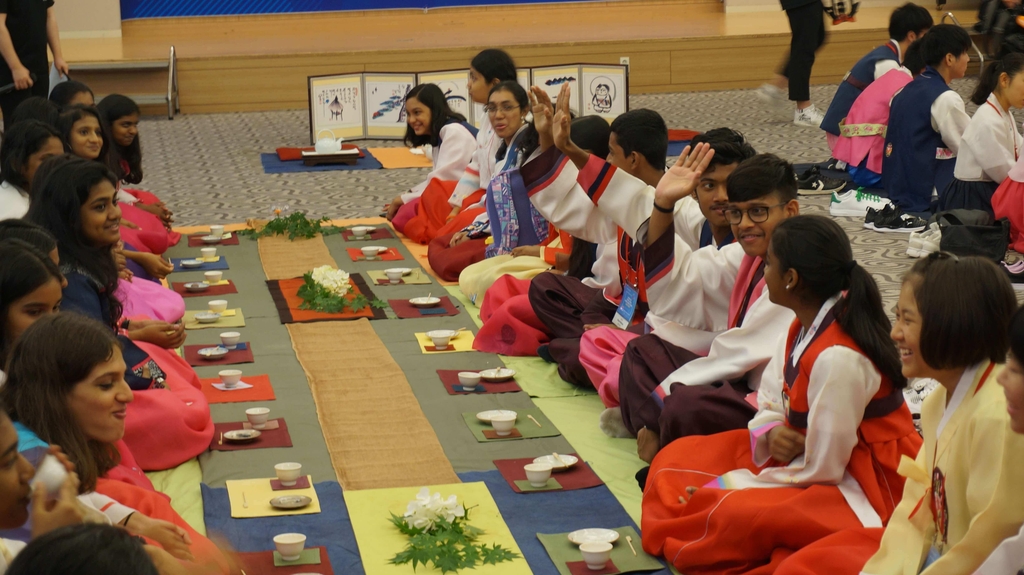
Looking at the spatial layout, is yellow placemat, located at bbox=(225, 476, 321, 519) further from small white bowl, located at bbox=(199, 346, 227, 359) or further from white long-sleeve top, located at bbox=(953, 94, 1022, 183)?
white long-sleeve top, located at bbox=(953, 94, 1022, 183)

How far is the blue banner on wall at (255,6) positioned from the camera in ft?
43.5

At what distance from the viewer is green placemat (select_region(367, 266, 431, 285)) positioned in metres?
6.12

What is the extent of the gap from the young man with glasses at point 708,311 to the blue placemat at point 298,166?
18.3ft

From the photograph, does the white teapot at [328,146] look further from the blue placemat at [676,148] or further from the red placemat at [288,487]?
the red placemat at [288,487]

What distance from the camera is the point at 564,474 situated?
149 inches

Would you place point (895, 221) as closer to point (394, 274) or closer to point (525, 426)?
point (394, 274)

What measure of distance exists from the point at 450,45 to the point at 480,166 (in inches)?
222

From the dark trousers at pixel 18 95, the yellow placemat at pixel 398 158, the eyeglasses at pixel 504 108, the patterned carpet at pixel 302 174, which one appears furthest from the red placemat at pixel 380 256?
the yellow placemat at pixel 398 158

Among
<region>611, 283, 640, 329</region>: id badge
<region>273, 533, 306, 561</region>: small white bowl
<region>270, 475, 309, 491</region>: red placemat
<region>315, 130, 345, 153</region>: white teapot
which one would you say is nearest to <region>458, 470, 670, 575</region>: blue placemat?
<region>270, 475, 309, 491</region>: red placemat

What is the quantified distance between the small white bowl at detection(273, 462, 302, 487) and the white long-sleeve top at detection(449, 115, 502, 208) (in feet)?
8.92

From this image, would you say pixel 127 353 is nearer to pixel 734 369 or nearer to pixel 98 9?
pixel 734 369

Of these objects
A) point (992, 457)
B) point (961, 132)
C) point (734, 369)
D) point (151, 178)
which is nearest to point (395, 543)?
point (734, 369)

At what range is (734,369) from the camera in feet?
11.8

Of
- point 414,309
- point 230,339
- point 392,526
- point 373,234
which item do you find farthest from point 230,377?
point 373,234
